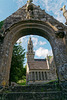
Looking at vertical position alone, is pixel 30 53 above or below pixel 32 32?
above

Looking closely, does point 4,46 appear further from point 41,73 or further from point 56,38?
point 41,73

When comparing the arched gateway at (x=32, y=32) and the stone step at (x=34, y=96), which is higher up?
the arched gateway at (x=32, y=32)

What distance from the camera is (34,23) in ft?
19.7

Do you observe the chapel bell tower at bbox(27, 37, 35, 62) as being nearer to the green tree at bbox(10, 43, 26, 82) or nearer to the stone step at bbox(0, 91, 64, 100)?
the green tree at bbox(10, 43, 26, 82)

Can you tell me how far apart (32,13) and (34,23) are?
107cm

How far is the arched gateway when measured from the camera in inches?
169

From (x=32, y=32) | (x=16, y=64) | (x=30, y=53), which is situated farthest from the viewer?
(x=30, y=53)

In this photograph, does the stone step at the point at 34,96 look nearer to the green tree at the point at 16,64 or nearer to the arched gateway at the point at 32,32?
the arched gateway at the point at 32,32

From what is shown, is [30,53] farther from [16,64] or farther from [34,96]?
[34,96]

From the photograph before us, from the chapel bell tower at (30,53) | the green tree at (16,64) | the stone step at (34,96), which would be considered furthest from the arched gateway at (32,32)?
the chapel bell tower at (30,53)

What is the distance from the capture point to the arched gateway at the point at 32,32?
14.1 ft

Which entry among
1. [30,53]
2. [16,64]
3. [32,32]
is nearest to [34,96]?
[32,32]

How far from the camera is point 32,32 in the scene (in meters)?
6.54

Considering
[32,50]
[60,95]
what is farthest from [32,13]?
[32,50]
